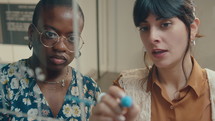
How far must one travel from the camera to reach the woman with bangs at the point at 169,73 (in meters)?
0.70

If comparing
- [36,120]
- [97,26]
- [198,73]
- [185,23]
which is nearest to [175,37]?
[185,23]

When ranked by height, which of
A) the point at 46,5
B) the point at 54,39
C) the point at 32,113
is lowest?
the point at 32,113

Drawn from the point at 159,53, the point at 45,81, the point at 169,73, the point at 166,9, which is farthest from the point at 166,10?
the point at 45,81

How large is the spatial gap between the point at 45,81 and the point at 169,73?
1.33 feet

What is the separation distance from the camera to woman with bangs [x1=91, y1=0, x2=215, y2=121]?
0.70 meters

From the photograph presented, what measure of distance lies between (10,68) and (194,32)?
0.60 meters

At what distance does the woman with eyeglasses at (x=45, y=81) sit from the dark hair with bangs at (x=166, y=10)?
0.59ft

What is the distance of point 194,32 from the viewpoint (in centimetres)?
77

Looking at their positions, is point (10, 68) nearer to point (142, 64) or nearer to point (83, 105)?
point (83, 105)

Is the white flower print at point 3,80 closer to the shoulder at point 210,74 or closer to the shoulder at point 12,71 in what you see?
the shoulder at point 12,71

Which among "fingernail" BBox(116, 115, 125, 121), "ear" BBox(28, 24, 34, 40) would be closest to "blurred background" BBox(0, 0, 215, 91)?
"ear" BBox(28, 24, 34, 40)

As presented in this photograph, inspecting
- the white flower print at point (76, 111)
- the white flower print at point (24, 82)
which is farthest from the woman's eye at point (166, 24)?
the white flower print at point (24, 82)

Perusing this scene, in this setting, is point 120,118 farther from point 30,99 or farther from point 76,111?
point 30,99

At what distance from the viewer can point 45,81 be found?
31.9 inches
